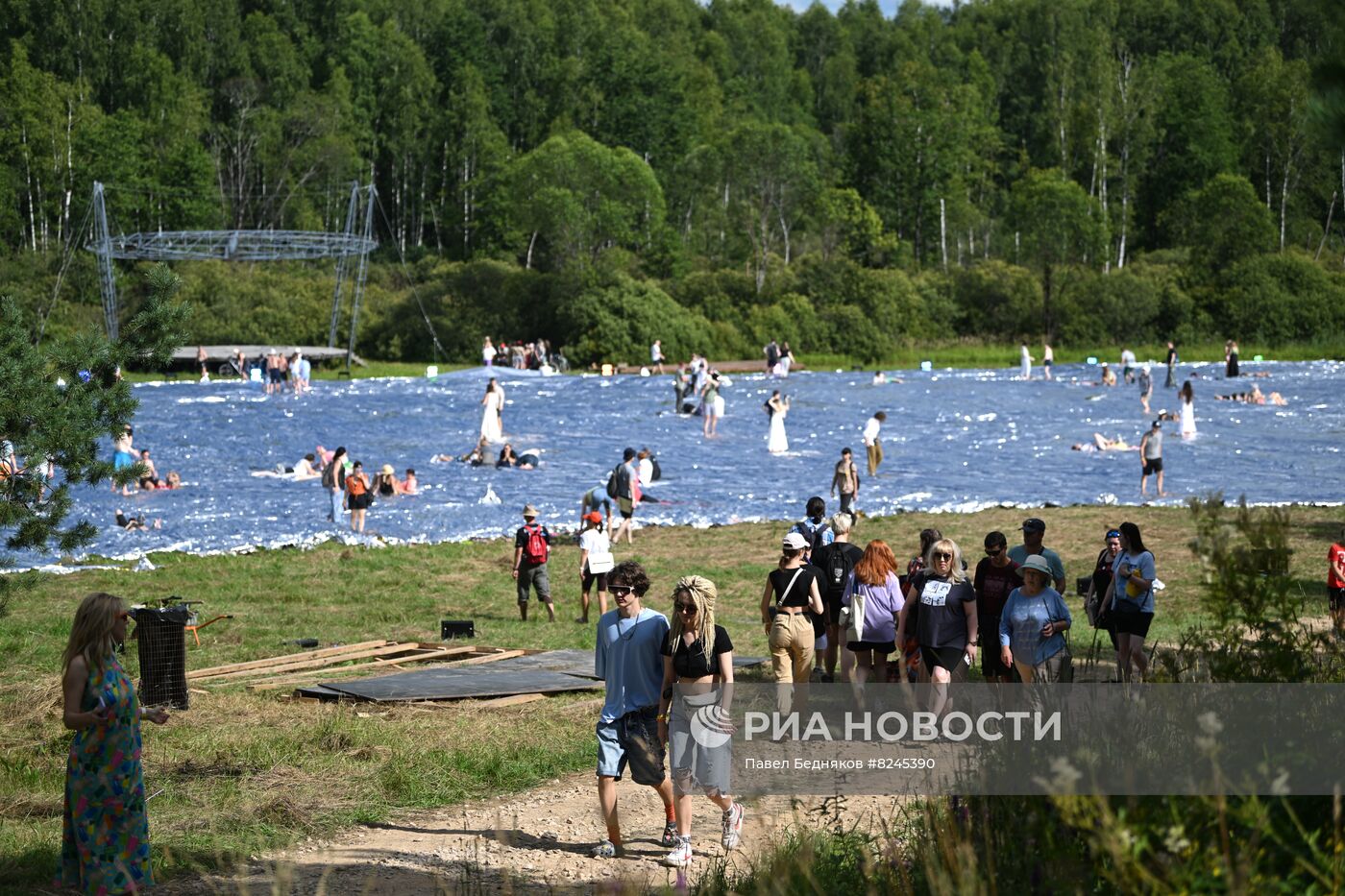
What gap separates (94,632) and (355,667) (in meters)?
6.37

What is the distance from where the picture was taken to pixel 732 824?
7.52 metres

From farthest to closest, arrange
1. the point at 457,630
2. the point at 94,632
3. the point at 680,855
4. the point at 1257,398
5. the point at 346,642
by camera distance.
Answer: the point at 1257,398
the point at 457,630
the point at 346,642
the point at 680,855
the point at 94,632

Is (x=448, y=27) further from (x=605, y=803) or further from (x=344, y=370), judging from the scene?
(x=605, y=803)

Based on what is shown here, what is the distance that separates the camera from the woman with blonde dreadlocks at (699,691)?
7.46 metres

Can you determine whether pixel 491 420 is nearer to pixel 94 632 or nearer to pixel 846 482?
pixel 846 482

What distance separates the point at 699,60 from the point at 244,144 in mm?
42225

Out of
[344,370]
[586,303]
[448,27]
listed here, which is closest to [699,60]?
[448,27]

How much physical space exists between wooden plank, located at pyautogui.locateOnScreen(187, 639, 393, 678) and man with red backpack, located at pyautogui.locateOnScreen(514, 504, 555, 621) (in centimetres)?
210

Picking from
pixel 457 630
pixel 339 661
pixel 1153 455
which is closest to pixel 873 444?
pixel 1153 455

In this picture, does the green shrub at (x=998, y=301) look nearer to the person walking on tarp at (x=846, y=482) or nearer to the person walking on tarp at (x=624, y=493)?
the person walking on tarp at (x=846, y=482)

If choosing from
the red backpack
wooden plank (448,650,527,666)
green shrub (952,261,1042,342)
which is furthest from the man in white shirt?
green shrub (952,261,1042,342)

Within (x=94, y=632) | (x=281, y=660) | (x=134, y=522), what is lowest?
(x=281, y=660)

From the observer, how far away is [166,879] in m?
7.06

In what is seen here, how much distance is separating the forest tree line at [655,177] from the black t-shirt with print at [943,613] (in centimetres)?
4613
